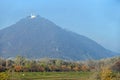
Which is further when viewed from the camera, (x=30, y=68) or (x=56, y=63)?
(x=56, y=63)

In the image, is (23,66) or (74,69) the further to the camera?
(74,69)

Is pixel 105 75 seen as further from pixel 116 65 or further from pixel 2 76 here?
pixel 116 65

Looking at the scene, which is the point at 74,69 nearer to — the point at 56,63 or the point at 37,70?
the point at 56,63

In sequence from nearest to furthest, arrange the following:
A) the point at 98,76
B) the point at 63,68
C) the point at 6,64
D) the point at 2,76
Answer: the point at 2,76 → the point at 98,76 → the point at 6,64 → the point at 63,68

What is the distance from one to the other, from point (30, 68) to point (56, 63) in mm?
15178

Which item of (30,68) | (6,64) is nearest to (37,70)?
(30,68)

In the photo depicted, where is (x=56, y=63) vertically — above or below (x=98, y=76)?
above

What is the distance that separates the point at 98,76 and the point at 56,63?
53.0m

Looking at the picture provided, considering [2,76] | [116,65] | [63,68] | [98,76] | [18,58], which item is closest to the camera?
[2,76]

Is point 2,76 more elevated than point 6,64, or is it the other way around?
point 6,64

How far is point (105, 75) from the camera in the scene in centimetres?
3591

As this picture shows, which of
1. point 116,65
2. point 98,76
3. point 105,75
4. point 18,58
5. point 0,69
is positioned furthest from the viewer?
point 18,58

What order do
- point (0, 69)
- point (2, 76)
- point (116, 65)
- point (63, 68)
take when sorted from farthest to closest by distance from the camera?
point (63, 68), point (0, 69), point (116, 65), point (2, 76)

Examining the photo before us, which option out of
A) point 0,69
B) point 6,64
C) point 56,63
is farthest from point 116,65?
point 56,63
